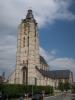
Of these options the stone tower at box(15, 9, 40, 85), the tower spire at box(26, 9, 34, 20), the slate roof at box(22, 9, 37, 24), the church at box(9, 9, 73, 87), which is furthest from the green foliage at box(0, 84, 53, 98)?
the tower spire at box(26, 9, 34, 20)

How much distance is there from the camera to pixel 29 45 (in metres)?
113

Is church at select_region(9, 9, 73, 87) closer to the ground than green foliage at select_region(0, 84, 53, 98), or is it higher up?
higher up

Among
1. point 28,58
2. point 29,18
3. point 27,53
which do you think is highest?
point 29,18

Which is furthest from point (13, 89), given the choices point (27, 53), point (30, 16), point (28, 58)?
point (30, 16)

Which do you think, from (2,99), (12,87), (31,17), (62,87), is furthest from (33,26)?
(2,99)

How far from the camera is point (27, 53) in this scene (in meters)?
113

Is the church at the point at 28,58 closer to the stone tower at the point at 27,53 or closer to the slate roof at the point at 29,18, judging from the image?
the stone tower at the point at 27,53

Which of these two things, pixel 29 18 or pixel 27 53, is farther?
pixel 29 18

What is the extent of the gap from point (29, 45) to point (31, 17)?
48.4ft

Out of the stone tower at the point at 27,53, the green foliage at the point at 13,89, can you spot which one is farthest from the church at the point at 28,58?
the green foliage at the point at 13,89

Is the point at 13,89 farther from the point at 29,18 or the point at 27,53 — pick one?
the point at 29,18

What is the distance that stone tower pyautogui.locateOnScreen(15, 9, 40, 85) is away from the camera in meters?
111

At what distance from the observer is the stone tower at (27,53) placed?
11112 centimetres

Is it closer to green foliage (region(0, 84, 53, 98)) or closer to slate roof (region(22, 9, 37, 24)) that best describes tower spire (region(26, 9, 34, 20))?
slate roof (region(22, 9, 37, 24))
